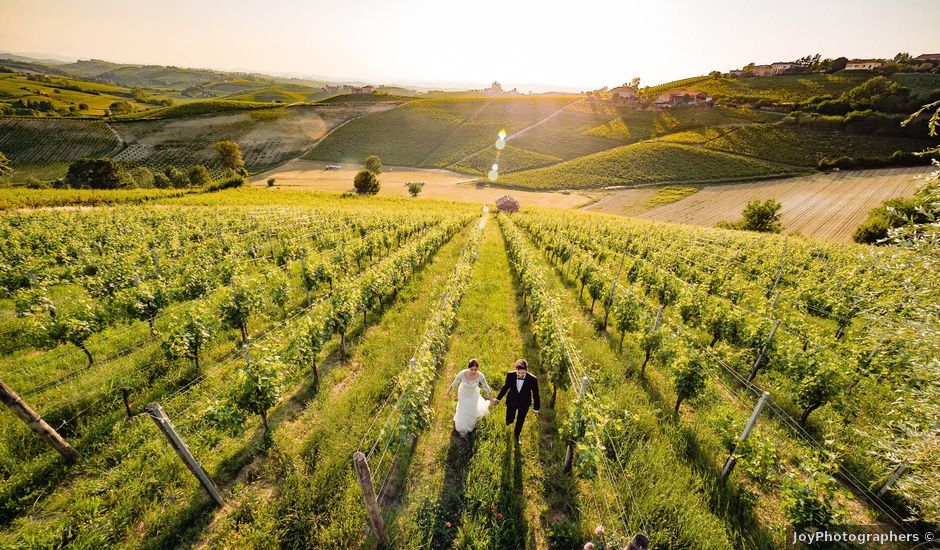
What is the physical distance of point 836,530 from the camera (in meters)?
5.15

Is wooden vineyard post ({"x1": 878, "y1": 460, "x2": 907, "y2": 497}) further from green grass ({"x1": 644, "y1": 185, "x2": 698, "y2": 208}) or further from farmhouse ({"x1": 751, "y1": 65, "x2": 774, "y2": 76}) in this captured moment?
farmhouse ({"x1": 751, "y1": 65, "x2": 774, "y2": 76})

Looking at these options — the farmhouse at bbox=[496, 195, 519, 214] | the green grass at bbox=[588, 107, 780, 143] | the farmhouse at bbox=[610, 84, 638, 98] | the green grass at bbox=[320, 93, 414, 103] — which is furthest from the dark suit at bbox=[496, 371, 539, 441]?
the green grass at bbox=[320, 93, 414, 103]

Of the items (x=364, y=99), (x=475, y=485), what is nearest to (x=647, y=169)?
(x=475, y=485)

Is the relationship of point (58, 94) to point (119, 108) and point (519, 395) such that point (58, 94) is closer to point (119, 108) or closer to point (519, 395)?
point (119, 108)

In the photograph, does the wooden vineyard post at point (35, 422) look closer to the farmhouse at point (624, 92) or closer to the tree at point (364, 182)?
the tree at point (364, 182)

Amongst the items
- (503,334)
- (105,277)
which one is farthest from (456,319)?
(105,277)

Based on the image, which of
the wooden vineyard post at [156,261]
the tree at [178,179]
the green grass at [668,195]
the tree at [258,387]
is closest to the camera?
the tree at [258,387]

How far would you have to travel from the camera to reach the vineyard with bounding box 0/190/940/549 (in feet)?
17.0

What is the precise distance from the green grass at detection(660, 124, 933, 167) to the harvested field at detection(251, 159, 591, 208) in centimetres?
3850

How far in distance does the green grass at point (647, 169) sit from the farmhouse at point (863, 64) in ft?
263

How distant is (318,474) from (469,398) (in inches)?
121

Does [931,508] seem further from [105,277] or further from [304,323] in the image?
[105,277]

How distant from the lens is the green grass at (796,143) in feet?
197

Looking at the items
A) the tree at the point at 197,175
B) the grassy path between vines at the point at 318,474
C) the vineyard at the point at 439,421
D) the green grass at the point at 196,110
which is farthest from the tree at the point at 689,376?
the green grass at the point at 196,110
